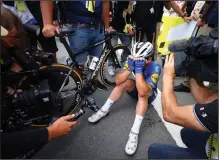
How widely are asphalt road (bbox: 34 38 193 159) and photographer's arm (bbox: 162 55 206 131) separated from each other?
804 mm

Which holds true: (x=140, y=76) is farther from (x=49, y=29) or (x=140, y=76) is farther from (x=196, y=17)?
(x=196, y=17)

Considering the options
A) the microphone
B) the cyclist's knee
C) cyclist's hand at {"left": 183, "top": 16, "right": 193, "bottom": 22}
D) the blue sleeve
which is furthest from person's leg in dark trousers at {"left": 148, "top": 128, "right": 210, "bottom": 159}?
cyclist's hand at {"left": 183, "top": 16, "right": 193, "bottom": 22}

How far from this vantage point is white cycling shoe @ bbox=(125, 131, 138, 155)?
184 cm

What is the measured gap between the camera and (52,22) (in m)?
2.03

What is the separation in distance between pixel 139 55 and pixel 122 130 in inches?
31.2

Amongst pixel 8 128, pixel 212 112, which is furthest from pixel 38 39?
pixel 212 112

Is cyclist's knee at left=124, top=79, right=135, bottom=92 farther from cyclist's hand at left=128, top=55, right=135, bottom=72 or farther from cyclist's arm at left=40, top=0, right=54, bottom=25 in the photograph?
cyclist's arm at left=40, top=0, right=54, bottom=25

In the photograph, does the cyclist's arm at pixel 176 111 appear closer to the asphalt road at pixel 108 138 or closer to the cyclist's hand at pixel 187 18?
the asphalt road at pixel 108 138

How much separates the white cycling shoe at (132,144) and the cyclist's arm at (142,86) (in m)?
0.40

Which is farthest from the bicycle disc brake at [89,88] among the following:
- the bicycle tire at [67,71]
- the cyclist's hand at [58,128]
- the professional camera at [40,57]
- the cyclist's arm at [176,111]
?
the cyclist's arm at [176,111]

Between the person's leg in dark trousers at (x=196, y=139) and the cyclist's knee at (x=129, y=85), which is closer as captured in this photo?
the person's leg in dark trousers at (x=196, y=139)

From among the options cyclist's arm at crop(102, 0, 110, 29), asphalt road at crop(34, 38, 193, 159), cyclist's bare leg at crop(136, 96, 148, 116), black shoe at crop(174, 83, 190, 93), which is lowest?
asphalt road at crop(34, 38, 193, 159)

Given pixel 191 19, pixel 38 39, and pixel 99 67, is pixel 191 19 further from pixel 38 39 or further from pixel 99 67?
pixel 38 39

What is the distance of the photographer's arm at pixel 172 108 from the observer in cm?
111
